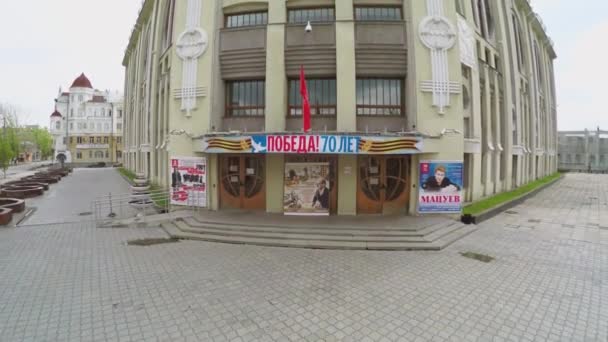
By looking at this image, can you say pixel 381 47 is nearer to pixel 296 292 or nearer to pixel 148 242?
pixel 296 292

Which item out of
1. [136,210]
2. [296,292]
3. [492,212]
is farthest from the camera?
[136,210]

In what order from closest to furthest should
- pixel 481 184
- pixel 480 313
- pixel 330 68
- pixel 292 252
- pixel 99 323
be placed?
pixel 99 323 → pixel 480 313 → pixel 292 252 → pixel 330 68 → pixel 481 184

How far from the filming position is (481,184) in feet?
53.7

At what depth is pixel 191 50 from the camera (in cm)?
1223

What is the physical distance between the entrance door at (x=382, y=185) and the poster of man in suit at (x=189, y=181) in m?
7.09

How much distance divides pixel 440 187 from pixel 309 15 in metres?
9.86

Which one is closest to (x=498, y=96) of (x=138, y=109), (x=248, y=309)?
(x=248, y=309)

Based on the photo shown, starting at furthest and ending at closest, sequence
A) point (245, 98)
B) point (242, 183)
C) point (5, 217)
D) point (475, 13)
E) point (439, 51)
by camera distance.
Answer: point (475, 13), point (245, 98), point (242, 183), point (439, 51), point (5, 217)

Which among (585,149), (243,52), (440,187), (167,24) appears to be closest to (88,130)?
(167,24)

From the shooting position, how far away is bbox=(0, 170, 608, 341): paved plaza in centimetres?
429

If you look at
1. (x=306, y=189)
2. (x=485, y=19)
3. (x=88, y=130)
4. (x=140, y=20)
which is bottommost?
(x=306, y=189)

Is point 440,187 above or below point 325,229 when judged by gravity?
above

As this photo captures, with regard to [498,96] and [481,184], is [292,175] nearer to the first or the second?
[481,184]

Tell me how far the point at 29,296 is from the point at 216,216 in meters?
5.98
